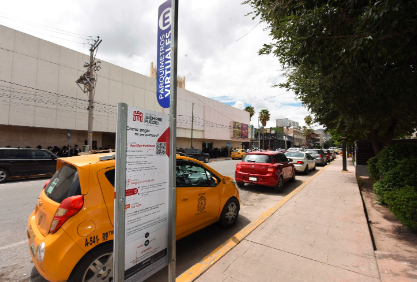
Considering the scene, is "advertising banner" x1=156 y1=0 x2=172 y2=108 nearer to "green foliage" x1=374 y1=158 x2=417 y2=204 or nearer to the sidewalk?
the sidewalk

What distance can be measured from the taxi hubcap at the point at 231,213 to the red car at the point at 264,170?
333cm

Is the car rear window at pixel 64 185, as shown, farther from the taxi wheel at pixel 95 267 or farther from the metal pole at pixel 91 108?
the metal pole at pixel 91 108

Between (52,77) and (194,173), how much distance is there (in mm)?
20959

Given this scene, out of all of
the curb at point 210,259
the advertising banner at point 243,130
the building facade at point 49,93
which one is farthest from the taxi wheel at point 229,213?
the advertising banner at point 243,130

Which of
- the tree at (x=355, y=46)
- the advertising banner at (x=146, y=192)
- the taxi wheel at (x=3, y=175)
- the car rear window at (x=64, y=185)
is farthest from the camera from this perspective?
the taxi wheel at (x=3, y=175)

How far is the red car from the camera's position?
7504 millimetres

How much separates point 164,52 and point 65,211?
6.48 feet

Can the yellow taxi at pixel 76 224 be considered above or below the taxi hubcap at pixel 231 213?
above

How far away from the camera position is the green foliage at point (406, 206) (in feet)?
12.4

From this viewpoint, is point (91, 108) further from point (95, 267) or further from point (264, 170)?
point (95, 267)

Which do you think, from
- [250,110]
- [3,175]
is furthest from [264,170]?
A: [250,110]

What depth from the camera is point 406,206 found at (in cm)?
386

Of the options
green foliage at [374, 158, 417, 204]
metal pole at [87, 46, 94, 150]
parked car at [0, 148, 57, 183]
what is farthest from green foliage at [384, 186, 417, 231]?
metal pole at [87, 46, 94, 150]

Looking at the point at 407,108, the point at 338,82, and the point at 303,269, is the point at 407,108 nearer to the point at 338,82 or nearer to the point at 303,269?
the point at 338,82
